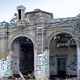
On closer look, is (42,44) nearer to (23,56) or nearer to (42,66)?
(42,66)

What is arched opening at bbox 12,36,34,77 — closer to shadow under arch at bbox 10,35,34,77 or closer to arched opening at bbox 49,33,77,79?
shadow under arch at bbox 10,35,34,77

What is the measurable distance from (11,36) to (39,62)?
465cm

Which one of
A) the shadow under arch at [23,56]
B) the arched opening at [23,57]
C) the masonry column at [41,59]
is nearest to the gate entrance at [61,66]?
the shadow under arch at [23,56]

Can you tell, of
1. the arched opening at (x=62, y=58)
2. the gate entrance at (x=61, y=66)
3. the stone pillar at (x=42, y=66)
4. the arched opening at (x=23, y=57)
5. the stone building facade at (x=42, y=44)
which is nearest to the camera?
the stone building facade at (x=42, y=44)

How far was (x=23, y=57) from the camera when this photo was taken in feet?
110

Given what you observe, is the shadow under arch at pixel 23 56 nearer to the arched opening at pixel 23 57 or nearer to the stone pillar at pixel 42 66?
the arched opening at pixel 23 57

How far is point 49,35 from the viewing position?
25.0 metres

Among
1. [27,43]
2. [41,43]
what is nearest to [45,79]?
[41,43]

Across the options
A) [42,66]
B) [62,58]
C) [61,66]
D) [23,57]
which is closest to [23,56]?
[23,57]

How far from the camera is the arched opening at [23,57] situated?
3175 centimetres

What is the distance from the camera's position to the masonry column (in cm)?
2469

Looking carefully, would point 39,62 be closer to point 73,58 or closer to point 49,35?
point 49,35

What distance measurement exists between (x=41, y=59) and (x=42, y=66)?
73 centimetres

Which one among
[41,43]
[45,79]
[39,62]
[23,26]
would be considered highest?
[23,26]
